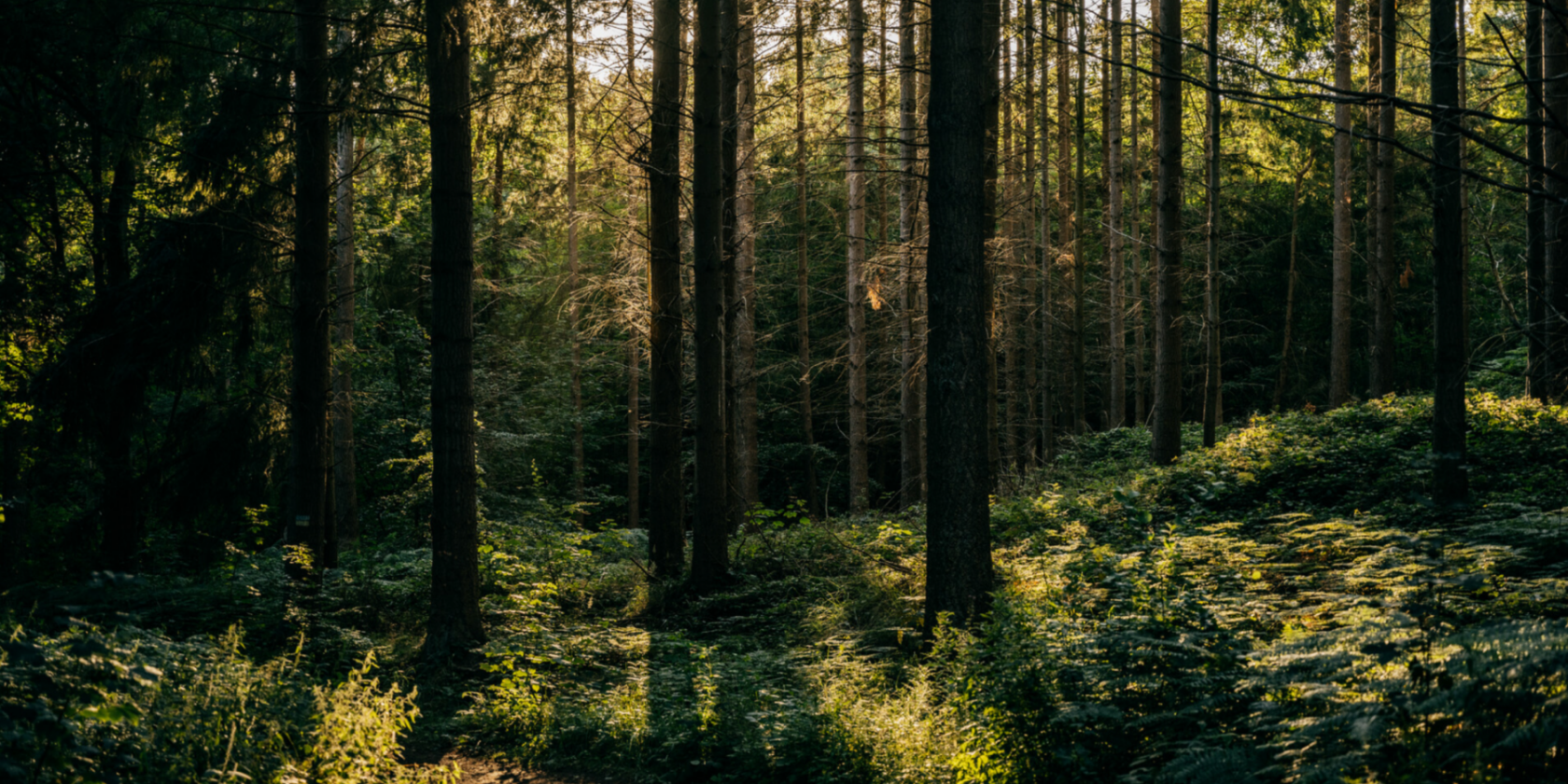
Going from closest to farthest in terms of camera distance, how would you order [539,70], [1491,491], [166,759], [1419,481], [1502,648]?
[1502,648] < [166,759] < [1491,491] < [1419,481] < [539,70]

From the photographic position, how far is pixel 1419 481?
29.0ft

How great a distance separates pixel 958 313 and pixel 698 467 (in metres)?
5.02

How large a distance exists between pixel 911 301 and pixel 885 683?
11.0m

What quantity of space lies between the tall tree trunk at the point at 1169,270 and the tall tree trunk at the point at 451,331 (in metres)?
9.28

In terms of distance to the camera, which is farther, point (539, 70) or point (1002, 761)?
point (539, 70)

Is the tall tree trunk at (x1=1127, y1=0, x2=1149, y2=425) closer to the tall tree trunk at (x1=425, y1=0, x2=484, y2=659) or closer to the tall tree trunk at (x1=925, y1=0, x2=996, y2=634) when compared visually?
the tall tree trunk at (x1=925, y1=0, x2=996, y2=634)

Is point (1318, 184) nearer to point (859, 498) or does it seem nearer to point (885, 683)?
point (859, 498)

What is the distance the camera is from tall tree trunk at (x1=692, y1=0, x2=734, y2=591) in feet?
35.9

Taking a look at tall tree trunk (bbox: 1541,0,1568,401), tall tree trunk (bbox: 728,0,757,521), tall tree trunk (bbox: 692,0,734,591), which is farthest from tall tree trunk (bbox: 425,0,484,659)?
tall tree trunk (bbox: 1541,0,1568,401)

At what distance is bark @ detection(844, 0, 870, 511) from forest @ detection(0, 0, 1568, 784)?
0.11 metres

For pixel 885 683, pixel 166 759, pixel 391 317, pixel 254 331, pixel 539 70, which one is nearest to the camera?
pixel 166 759

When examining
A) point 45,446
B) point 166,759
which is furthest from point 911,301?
point 45,446

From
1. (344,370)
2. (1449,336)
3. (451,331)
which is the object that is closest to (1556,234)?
(1449,336)

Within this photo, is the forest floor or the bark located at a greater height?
the bark
